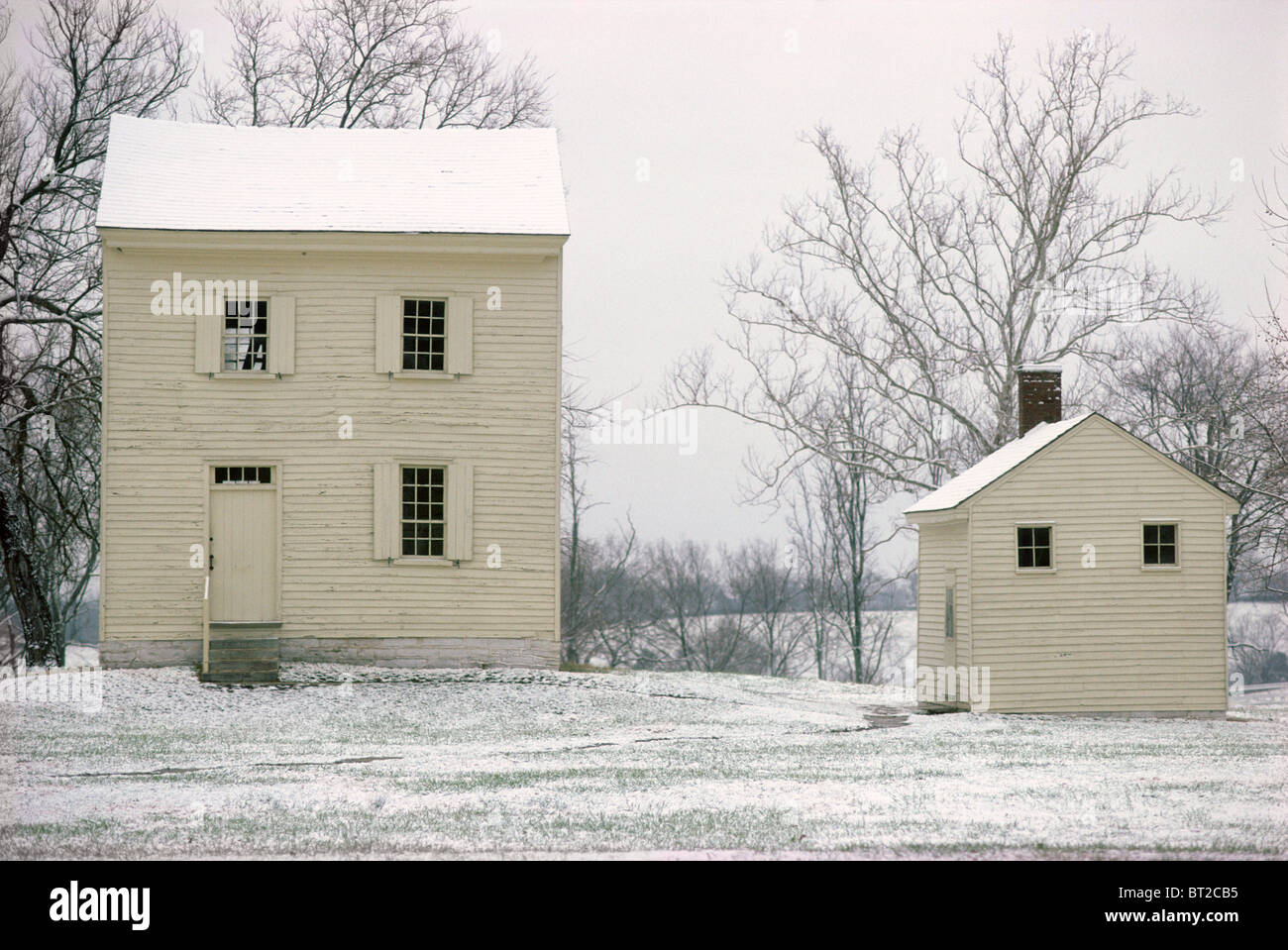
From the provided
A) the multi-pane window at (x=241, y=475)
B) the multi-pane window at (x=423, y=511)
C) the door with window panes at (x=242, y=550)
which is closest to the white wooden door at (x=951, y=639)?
the multi-pane window at (x=423, y=511)

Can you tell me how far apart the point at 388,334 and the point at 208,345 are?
2771 mm

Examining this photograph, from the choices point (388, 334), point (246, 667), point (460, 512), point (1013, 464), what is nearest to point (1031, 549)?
point (1013, 464)

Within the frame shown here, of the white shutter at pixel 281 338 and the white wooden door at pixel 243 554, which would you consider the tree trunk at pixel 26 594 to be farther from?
the white shutter at pixel 281 338

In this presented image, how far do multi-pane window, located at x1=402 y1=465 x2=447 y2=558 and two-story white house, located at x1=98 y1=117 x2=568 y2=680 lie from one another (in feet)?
0.11

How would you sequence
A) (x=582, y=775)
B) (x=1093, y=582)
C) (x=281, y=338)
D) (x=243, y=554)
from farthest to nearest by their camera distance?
(x=1093, y=582) < (x=281, y=338) < (x=243, y=554) < (x=582, y=775)

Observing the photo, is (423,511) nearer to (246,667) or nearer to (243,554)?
(243,554)

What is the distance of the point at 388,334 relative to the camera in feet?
68.6

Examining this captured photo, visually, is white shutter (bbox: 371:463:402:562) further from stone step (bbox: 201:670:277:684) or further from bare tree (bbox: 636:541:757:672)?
bare tree (bbox: 636:541:757:672)

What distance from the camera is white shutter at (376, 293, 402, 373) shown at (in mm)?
20875

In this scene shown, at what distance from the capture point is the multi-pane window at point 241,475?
2067 centimetres

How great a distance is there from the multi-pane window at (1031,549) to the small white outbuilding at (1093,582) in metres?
0.02

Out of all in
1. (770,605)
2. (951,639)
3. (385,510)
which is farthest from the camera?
(770,605)

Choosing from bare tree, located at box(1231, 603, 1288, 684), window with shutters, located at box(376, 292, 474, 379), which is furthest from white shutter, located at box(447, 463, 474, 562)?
bare tree, located at box(1231, 603, 1288, 684)

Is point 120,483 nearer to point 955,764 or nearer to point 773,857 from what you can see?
point 955,764
